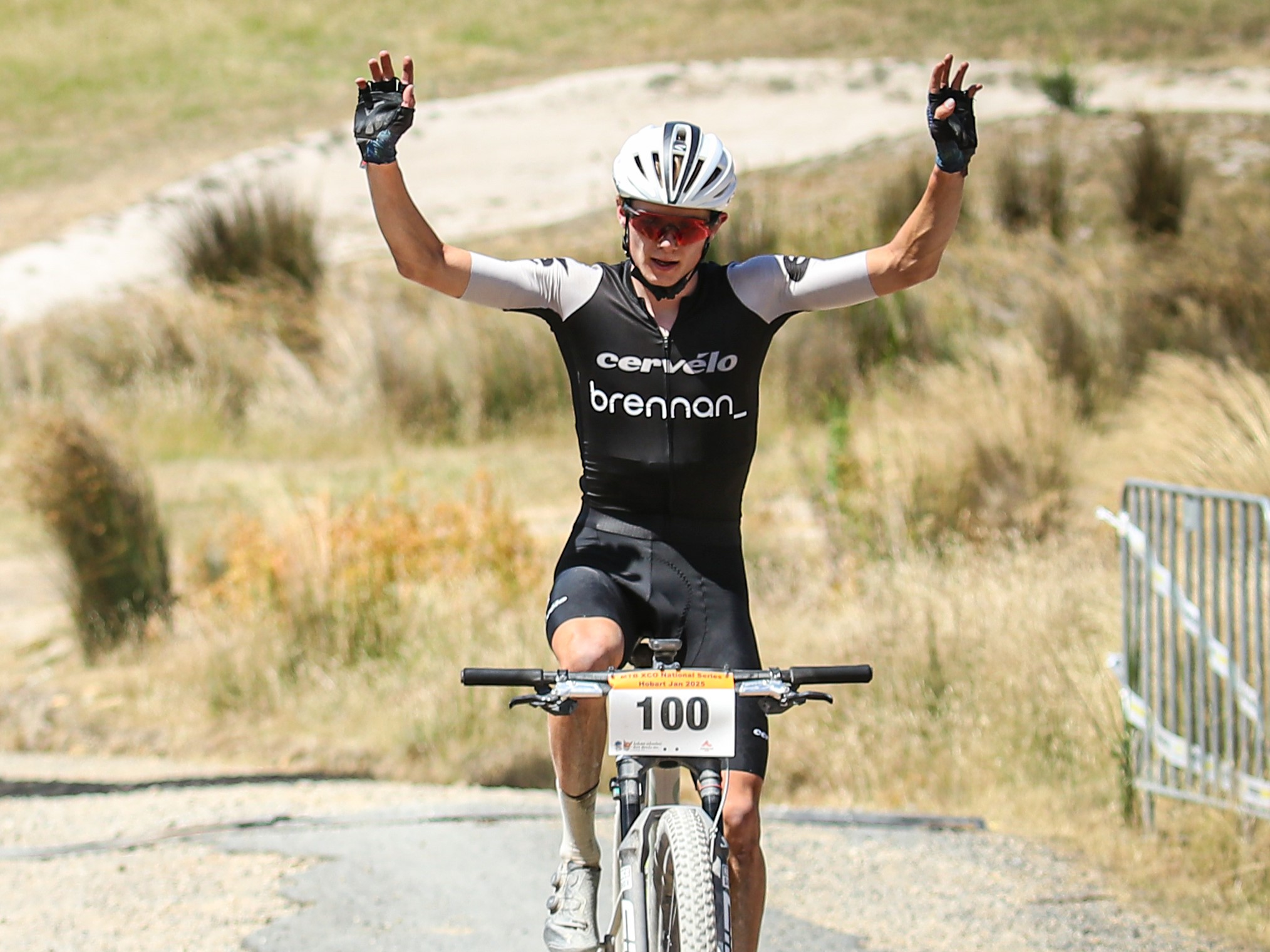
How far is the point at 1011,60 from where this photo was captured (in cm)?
4234

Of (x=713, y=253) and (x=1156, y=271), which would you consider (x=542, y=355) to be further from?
(x=1156, y=271)

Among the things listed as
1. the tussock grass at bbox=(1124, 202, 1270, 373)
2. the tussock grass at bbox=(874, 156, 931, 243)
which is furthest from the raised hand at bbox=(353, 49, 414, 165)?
the tussock grass at bbox=(874, 156, 931, 243)

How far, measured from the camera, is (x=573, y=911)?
3.96m

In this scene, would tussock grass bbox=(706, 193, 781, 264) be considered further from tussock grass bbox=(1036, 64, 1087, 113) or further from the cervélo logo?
tussock grass bbox=(1036, 64, 1087, 113)

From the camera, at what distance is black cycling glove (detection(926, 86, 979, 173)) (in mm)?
4191

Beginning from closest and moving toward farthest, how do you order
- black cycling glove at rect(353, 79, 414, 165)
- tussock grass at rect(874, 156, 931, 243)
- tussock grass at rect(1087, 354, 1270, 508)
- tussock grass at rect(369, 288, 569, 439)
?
black cycling glove at rect(353, 79, 414, 165) < tussock grass at rect(1087, 354, 1270, 508) < tussock grass at rect(369, 288, 569, 439) < tussock grass at rect(874, 156, 931, 243)

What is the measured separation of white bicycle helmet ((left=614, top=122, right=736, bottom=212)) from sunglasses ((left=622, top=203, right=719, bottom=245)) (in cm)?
5

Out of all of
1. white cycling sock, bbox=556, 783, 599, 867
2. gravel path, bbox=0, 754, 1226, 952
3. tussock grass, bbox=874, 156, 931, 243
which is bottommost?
gravel path, bbox=0, 754, 1226, 952

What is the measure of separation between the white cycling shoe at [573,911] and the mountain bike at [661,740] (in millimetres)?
182

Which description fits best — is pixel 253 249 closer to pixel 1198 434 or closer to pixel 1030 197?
pixel 1030 197

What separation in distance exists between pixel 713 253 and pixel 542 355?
5.80 ft

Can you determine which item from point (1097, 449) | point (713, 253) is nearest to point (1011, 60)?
point (713, 253)

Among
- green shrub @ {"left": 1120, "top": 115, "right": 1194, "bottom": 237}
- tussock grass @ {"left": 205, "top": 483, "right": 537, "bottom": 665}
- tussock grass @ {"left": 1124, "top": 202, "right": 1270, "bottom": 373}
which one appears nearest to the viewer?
tussock grass @ {"left": 205, "top": 483, "right": 537, "bottom": 665}

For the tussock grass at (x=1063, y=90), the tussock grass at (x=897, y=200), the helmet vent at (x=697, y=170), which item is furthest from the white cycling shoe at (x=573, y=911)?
the tussock grass at (x=1063, y=90)
